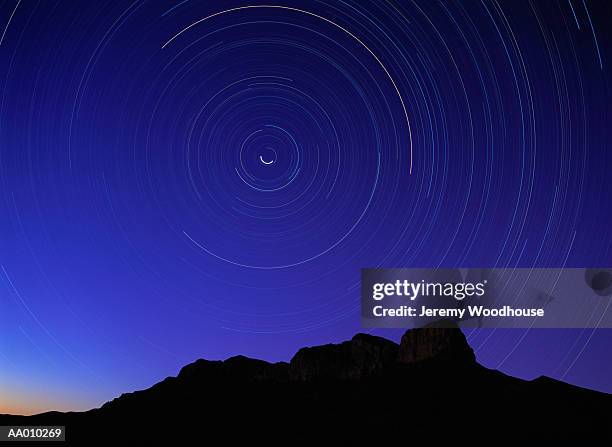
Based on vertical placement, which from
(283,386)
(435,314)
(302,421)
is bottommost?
(435,314)

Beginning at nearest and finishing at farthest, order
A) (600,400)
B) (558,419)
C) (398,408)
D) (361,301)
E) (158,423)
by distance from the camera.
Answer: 1. (361,301)
2. (558,419)
3. (398,408)
4. (600,400)
5. (158,423)

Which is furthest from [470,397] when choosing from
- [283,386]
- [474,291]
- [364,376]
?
[474,291]

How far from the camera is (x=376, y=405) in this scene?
138000 mm

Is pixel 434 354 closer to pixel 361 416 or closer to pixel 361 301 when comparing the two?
pixel 361 416

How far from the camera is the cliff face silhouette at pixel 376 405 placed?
11585cm

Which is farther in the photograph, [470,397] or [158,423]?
[158,423]

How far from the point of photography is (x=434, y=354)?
6112 inches

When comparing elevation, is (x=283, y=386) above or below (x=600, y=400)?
above

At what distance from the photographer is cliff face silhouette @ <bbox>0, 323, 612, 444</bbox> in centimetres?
11585

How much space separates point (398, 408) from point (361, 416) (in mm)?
8666

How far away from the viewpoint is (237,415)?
490ft

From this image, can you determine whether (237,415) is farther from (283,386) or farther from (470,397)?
(470,397)

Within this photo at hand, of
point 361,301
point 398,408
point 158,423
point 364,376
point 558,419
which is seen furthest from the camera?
point 364,376

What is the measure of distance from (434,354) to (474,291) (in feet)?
379
